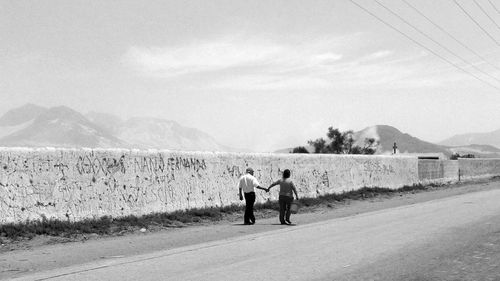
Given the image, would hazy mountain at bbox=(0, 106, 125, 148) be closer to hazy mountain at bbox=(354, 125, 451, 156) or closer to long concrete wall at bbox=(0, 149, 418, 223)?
hazy mountain at bbox=(354, 125, 451, 156)

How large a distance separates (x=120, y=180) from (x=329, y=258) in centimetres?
796

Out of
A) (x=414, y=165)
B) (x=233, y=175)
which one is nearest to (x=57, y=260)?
(x=233, y=175)

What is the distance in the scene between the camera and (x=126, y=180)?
15969 mm

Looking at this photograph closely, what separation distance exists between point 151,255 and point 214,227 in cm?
556

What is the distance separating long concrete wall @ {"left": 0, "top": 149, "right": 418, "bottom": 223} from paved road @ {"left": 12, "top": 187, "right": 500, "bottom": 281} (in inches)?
168

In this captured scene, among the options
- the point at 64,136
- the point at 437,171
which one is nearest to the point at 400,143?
the point at 64,136

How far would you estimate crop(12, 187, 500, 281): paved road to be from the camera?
8.23 metres

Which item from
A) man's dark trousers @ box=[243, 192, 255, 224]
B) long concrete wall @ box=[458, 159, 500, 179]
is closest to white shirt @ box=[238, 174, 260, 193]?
man's dark trousers @ box=[243, 192, 255, 224]

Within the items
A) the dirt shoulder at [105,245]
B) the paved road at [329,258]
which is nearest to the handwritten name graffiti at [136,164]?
the dirt shoulder at [105,245]

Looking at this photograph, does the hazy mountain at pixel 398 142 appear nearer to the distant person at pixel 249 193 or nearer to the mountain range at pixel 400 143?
the mountain range at pixel 400 143

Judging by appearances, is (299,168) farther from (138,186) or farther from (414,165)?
(414,165)

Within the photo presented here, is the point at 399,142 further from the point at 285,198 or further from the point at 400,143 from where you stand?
the point at 285,198

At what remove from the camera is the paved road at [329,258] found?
8.23m

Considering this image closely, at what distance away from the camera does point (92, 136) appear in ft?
621
